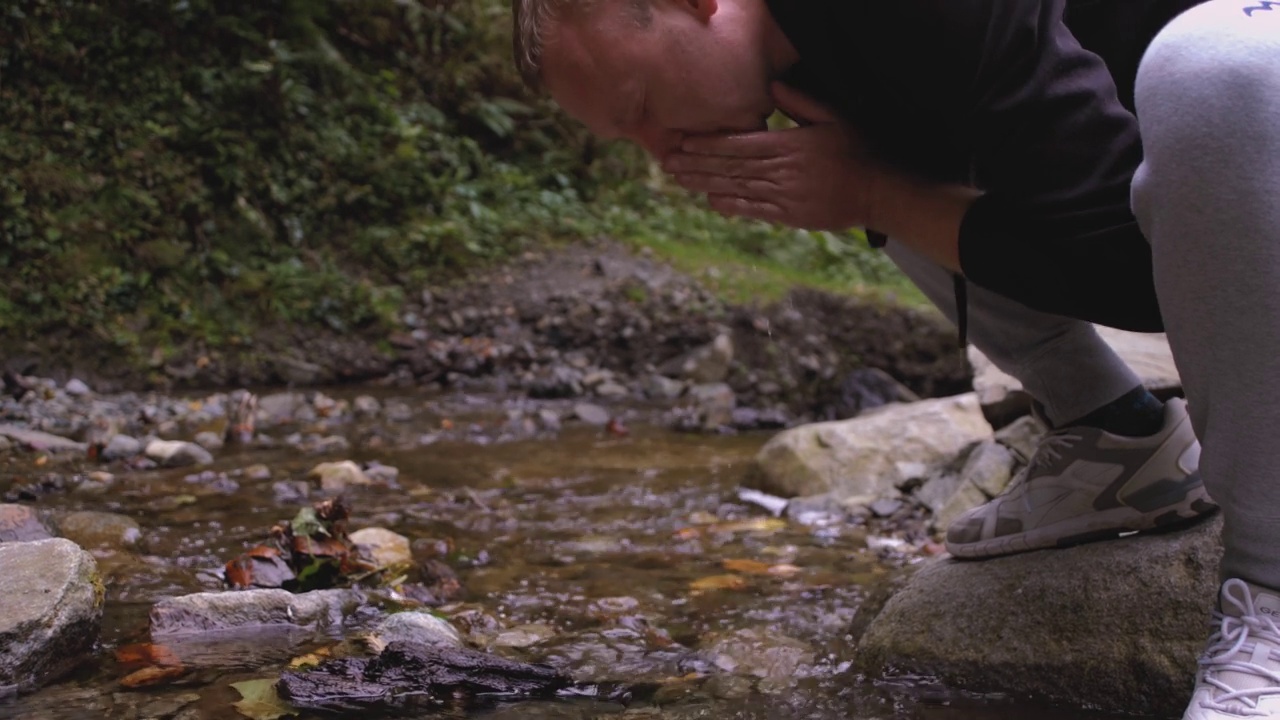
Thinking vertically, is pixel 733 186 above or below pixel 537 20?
below

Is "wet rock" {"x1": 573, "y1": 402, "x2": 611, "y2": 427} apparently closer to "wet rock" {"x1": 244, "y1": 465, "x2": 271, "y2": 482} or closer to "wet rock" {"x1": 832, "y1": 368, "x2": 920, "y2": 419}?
"wet rock" {"x1": 832, "y1": 368, "x2": 920, "y2": 419}

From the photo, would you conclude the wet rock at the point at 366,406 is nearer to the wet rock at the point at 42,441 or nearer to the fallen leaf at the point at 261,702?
the wet rock at the point at 42,441

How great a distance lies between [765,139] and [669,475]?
104 inches

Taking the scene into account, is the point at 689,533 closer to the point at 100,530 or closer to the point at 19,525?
the point at 100,530

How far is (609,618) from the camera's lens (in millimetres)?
2230

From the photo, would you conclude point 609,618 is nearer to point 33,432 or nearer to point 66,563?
point 66,563

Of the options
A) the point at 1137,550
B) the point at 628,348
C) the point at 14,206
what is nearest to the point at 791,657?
the point at 1137,550

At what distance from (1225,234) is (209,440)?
4.05 meters

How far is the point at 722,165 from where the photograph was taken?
172 centimetres

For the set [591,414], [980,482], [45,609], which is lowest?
[591,414]

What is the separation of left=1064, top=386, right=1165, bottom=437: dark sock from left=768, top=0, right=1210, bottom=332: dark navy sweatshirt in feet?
1.34

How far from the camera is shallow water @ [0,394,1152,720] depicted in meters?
1.69

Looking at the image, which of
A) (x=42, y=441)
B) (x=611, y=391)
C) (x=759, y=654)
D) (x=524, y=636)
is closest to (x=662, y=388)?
(x=611, y=391)

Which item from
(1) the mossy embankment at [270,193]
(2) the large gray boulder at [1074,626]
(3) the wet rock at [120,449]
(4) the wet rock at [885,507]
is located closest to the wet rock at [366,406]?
(1) the mossy embankment at [270,193]
